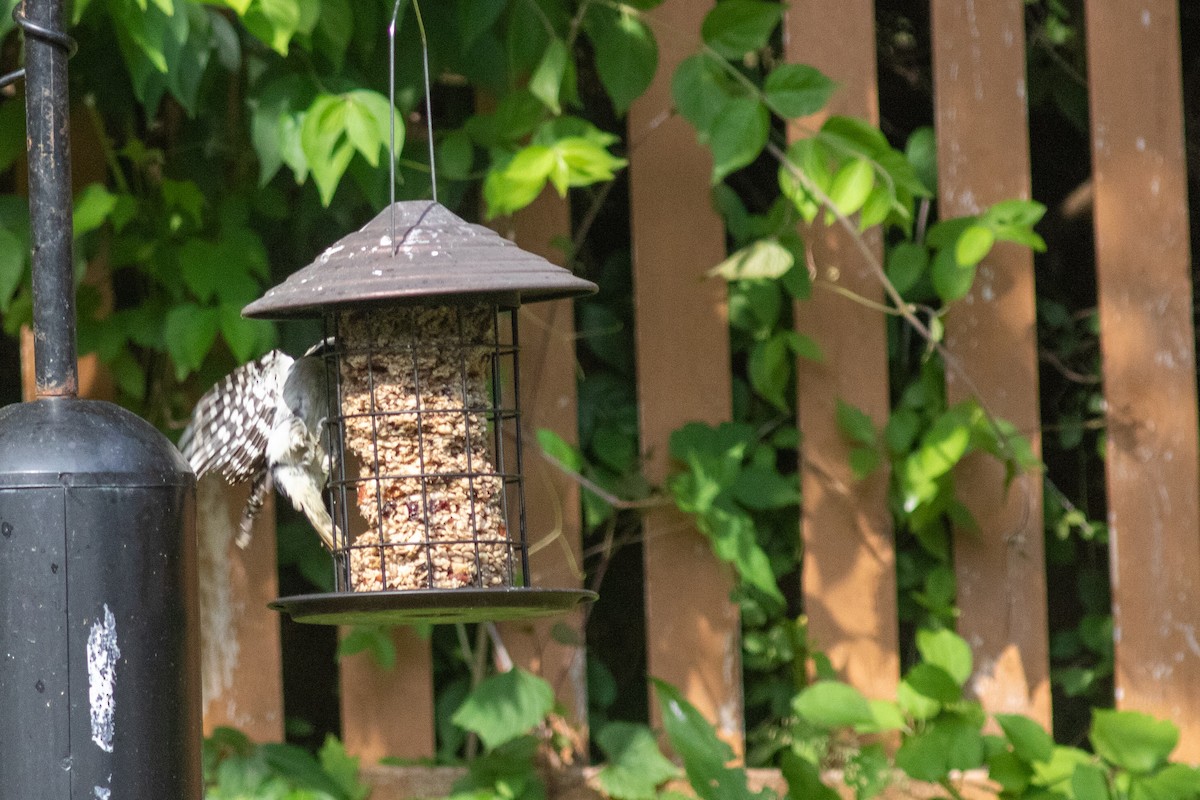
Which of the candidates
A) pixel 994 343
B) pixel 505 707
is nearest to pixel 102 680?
pixel 505 707

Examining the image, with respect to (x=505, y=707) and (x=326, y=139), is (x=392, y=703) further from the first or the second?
(x=326, y=139)

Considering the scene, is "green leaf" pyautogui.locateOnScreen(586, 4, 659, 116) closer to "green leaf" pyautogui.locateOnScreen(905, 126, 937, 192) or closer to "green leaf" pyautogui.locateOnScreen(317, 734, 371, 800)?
"green leaf" pyautogui.locateOnScreen(905, 126, 937, 192)

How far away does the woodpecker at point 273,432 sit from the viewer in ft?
8.50

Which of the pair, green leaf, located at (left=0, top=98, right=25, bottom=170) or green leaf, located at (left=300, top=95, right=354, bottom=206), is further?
green leaf, located at (left=0, top=98, right=25, bottom=170)

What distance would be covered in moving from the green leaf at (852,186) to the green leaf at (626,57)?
1.25ft

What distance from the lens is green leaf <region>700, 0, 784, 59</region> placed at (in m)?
2.96

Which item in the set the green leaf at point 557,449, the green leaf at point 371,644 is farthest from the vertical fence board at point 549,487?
the green leaf at point 371,644

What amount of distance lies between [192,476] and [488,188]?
1.34 m

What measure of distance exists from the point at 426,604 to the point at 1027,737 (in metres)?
1.38

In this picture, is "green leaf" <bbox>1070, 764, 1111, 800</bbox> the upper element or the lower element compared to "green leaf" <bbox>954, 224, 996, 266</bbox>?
→ lower

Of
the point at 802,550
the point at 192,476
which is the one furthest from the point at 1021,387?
the point at 192,476

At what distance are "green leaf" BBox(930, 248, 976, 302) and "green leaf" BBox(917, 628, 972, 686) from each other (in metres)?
0.60

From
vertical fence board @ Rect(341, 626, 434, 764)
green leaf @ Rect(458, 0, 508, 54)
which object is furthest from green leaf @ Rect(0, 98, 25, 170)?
vertical fence board @ Rect(341, 626, 434, 764)

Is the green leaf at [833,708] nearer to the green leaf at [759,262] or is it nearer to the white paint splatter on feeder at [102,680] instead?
the green leaf at [759,262]
